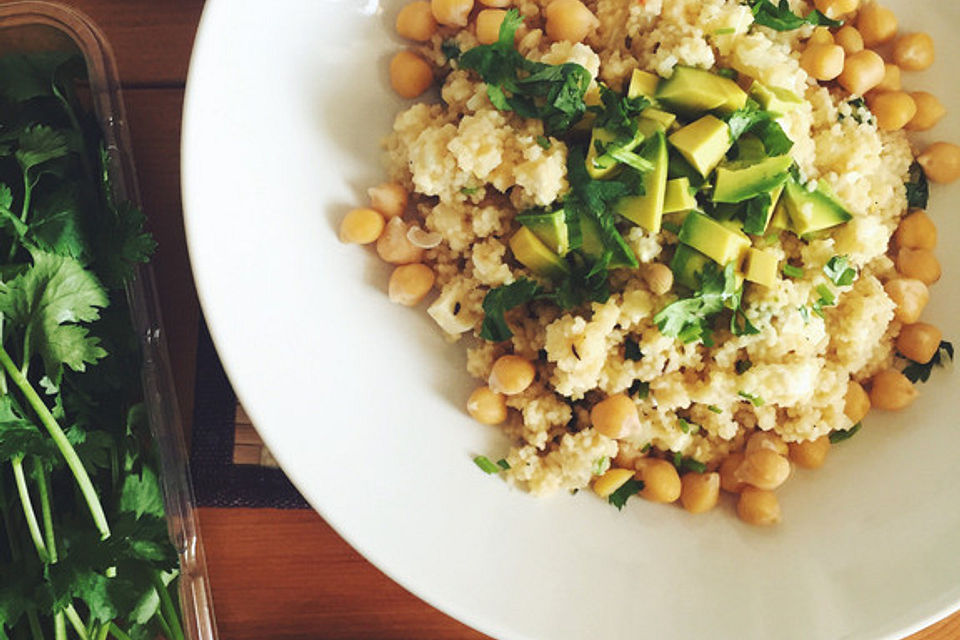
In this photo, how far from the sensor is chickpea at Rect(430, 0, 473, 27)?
144 cm

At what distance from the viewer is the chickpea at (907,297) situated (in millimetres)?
1433

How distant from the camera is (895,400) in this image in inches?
56.8

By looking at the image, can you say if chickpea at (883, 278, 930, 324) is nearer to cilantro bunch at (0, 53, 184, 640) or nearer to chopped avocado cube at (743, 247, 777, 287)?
chopped avocado cube at (743, 247, 777, 287)

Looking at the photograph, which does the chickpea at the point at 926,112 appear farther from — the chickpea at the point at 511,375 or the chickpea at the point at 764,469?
the chickpea at the point at 511,375

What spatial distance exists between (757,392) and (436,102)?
28.2 inches

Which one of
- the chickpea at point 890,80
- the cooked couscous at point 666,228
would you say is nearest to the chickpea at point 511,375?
the cooked couscous at point 666,228

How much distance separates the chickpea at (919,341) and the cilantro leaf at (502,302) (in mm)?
604

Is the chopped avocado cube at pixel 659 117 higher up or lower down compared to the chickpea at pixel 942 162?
higher up

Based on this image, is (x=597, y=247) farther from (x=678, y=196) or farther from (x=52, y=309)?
(x=52, y=309)

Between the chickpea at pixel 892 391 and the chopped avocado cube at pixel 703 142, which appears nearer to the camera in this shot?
the chopped avocado cube at pixel 703 142

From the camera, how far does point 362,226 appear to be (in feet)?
4.68

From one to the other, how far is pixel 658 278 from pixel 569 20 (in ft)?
1.39

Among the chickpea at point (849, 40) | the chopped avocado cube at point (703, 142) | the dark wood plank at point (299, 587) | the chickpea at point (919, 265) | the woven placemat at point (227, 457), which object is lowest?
the dark wood plank at point (299, 587)

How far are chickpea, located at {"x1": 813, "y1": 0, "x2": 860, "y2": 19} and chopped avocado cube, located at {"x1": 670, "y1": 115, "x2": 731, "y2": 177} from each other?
350 millimetres
